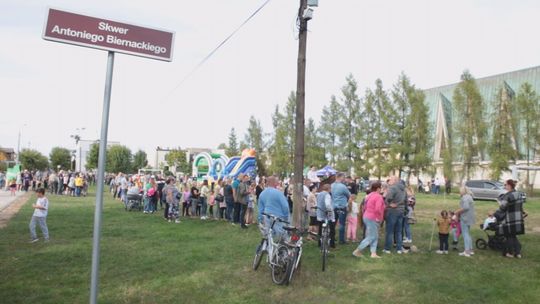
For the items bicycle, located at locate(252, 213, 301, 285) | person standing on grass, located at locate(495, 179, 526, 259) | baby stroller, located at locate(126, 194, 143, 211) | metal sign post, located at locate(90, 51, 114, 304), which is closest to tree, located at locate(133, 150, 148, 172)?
baby stroller, located at locate(126, 194, 143, 211)

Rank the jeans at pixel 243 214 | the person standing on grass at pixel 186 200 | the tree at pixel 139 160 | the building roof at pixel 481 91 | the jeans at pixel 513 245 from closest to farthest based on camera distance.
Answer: the jeans at pixel 513 245, the jeans at pixel 243 214, the person standing on grass at pixel 186 200, the building roof at pixel 481 91, the tree at pixel 139 160

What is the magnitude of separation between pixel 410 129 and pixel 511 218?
34870mm

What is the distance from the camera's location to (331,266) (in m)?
8.52

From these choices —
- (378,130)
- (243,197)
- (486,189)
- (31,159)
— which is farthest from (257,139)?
(243,197)

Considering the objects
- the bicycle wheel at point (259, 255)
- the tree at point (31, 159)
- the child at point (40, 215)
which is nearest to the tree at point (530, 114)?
the bicycle wheel at point (259, 255)

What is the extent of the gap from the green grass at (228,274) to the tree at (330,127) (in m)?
44.1

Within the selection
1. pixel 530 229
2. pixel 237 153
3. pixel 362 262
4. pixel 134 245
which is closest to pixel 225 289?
pixel 362 262

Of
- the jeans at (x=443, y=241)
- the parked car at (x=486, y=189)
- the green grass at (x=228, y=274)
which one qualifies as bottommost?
the green grass at (x=228, y=274)

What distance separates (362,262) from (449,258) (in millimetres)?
2144

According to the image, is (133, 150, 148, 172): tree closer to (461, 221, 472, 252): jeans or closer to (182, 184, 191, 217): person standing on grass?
(182, 184, 191, 217): person standing on grass

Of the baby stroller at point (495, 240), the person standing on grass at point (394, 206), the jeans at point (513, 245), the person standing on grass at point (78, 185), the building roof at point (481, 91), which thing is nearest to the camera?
the person standing on grass at point (394, 206)

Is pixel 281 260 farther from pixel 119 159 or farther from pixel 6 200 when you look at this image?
pixel 119 159

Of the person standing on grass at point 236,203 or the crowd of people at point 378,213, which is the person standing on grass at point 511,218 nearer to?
the crowd of people at point 378,213

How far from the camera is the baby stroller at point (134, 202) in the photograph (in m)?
19.3
